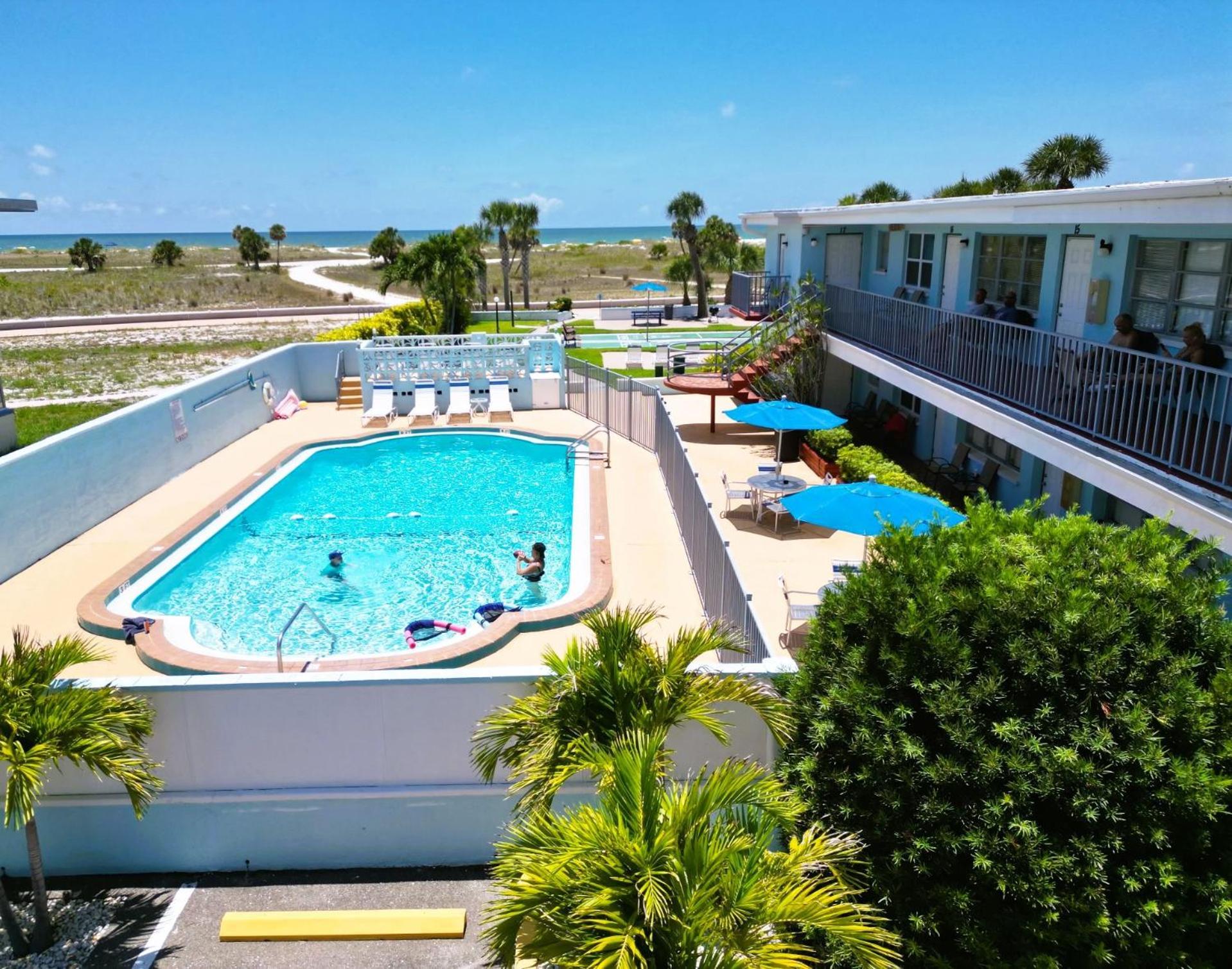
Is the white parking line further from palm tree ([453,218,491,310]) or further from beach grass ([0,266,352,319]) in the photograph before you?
beach grass ([0,266,352,319])

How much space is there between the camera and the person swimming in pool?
1380cm

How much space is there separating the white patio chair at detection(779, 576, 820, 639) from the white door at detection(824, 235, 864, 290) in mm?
13462

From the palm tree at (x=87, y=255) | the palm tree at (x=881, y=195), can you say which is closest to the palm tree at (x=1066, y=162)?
the palm tree at (x=881, y=195)

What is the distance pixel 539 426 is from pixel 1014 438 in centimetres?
1372

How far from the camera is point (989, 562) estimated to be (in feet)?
18.2

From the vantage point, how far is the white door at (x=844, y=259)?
23172 mm

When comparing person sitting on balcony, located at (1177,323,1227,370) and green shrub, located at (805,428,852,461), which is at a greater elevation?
person sitting on balcony, located at (1177,323,1227,370)

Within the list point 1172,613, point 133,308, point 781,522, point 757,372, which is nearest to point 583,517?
point 781,522

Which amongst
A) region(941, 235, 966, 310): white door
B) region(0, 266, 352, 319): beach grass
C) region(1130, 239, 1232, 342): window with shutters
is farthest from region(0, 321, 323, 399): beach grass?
region(1130, 239, 1232, 342): window with shutters

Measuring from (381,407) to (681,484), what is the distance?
486 inches

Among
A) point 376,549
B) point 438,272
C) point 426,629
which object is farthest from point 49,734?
point 438,272

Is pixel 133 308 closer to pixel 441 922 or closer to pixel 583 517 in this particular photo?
pixel 583 517

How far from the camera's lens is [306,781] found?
7457mm

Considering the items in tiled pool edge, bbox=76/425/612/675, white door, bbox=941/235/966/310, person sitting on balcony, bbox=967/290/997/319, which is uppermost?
white door, bbox=941/235/966/310
